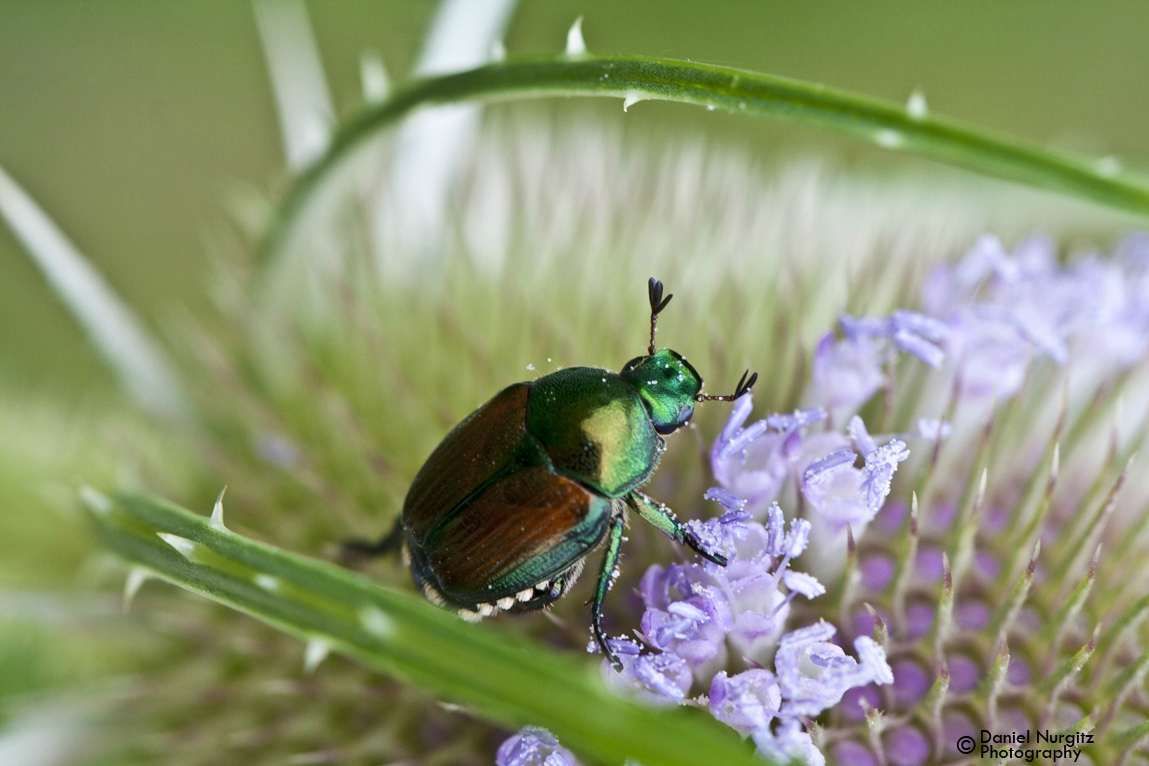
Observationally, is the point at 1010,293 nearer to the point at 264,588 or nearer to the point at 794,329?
the point at 794,329

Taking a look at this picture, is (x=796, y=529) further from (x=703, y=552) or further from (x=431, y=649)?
(x=431, y=649)

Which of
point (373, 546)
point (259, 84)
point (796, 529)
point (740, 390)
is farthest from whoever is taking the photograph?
point (259, 84)

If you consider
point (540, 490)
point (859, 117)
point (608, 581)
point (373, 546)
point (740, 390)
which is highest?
point (859, 117)

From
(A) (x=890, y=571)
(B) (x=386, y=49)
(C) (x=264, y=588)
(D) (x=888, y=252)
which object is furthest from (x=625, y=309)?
(B) (x=386, y=49)

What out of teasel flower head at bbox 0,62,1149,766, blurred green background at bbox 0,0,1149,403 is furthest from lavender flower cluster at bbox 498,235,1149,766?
blurred green background at bbox 0,0,1149,403

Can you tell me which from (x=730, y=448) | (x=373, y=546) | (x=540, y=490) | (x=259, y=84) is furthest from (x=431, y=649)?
(x=259, y=84)

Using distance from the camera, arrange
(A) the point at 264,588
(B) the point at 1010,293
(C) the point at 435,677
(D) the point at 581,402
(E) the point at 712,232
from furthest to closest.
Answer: (E) the point at 712,232 < (B) the point at 1010,293 < (D) the point at 581,402 < (A) the point at 264,588 < (C) the point at 435,677

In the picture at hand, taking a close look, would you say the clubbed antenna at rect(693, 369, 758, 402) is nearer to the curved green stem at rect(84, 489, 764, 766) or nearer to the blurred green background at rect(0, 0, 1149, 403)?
the curved green stem at rect(84, 489, 764, 766)
